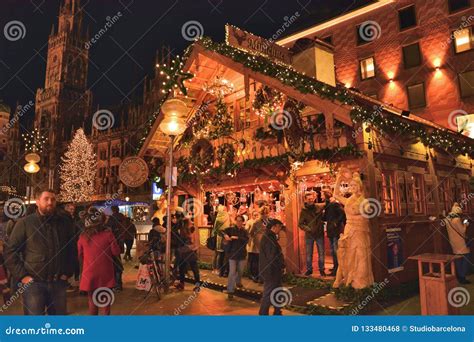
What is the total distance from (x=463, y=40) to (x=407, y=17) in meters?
3.89

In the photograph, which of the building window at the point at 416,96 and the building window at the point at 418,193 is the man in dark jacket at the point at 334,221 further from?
the building window at the point at 416,96

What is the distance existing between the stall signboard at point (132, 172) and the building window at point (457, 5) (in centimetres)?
2055

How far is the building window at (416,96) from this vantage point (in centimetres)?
2150

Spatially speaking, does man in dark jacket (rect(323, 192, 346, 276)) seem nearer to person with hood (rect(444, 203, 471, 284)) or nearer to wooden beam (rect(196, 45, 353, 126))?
wooden beam (rect(196, 45, 353, 126))

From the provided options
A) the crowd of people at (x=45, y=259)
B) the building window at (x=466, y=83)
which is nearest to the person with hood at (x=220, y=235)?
the crowd of people at (x=45, y=259)

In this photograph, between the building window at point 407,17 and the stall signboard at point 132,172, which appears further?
the building window at point 407,17

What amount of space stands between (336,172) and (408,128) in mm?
2417

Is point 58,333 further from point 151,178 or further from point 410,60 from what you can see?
point 410,60

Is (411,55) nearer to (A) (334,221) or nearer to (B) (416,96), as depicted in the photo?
(B) (416,96)

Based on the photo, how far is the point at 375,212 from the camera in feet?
26.7

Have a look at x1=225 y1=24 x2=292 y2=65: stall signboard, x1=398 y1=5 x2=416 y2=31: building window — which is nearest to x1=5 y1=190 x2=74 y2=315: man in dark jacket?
x1=225 y1=24 x2=292 y2=65: stall signboard

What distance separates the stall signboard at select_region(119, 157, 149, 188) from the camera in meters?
10.5

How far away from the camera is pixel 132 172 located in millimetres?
10539

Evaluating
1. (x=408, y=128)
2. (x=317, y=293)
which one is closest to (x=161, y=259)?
(x=317, y=293)
